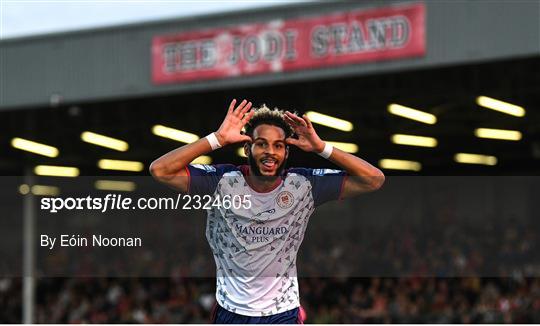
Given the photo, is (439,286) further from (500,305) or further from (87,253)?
(87,253)

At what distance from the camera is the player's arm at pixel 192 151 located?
6.95 meters

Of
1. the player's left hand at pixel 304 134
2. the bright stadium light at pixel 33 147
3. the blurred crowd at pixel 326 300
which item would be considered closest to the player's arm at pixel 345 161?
the player's left hand at pixel 304 134

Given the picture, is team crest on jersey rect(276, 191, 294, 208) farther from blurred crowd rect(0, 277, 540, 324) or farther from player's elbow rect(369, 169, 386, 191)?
blurred crowd rect(0, 277, 540, 324)

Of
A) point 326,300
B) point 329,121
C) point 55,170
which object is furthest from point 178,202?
point 55,170

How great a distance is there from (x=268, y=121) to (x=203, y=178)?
611mm

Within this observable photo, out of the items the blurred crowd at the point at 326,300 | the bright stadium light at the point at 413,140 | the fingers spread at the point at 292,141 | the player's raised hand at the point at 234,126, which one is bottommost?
the blurred crowd at the point at 326,300

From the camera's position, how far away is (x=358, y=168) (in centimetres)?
715

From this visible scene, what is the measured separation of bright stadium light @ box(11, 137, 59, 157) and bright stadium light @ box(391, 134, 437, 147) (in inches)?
402

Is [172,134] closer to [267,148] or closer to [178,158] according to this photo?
[178,158]

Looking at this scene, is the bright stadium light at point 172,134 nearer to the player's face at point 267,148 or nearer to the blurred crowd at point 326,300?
the blurred crowd at point 326,300

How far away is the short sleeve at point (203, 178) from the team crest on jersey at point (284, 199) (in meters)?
0.37

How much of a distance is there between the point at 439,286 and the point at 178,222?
13946 mm

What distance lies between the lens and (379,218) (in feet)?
135

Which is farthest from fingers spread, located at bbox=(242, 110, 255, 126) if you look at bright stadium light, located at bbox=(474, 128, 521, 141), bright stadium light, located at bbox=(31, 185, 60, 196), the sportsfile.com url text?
bright stadium light, located at bbox=(31, 185, 60, 196)
